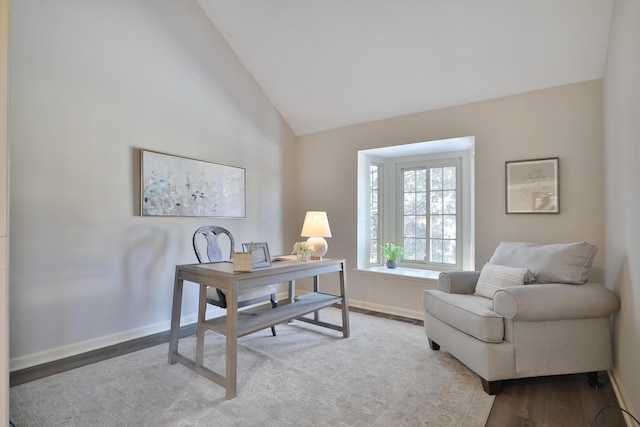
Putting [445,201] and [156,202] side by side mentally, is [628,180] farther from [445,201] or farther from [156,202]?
[156,202]

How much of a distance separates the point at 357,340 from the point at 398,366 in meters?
0.58

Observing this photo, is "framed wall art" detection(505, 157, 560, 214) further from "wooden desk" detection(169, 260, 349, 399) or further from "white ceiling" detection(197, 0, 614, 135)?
"wooden desk" detection(169, 260, 349, 399)

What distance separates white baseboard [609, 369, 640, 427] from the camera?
5.80 feet

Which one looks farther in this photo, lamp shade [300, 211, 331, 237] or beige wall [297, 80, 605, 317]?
lamp shade [300, 211, 331, 237]

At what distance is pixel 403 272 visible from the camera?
3.96 metres

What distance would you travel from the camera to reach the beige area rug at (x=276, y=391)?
1.83 meters

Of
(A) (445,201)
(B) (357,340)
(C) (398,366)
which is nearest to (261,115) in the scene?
(A) (445,201)

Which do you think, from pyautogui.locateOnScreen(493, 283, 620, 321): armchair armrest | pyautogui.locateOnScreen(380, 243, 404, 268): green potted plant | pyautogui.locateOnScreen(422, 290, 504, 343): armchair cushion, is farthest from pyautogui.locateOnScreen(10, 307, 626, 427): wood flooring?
pyautogui.locateOnScreen(380, 243, 404, 268): green potted plant

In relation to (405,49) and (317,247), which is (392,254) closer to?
(317,247)

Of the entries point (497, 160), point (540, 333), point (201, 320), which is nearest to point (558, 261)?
point (540, 333)

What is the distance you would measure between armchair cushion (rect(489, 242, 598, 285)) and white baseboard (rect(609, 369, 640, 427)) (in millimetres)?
625

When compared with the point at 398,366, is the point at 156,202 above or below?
above

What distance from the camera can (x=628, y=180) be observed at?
187 cm

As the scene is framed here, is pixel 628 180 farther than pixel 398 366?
No
